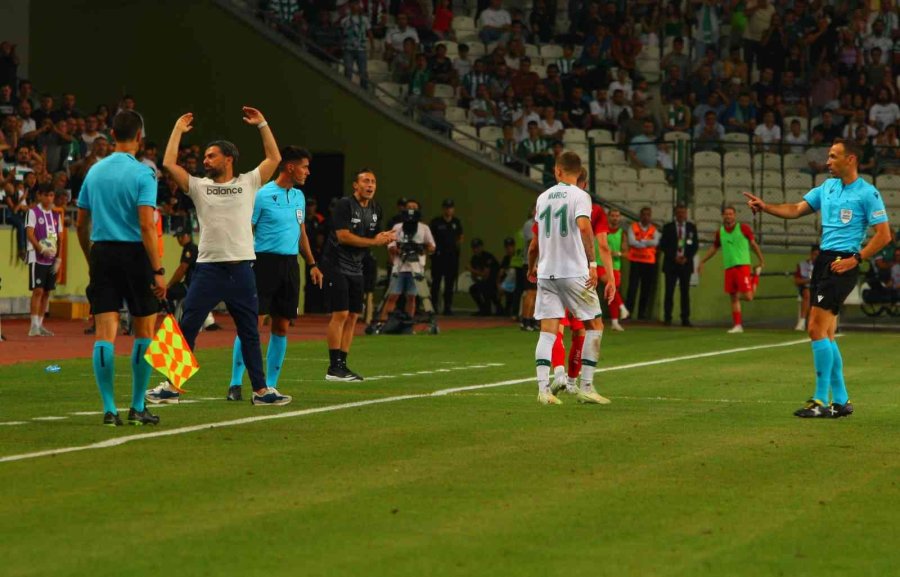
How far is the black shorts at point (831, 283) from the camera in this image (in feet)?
44.8

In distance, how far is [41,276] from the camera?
2542 cm

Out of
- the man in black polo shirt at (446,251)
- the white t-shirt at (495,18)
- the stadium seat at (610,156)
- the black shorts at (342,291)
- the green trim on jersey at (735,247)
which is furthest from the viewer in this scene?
the white t-shirt at (495,18)

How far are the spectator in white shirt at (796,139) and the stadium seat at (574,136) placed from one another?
166 inches

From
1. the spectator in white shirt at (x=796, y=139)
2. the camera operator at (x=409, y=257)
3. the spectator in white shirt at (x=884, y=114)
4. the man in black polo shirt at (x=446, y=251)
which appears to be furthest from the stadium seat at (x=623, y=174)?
the camera operator at (x=409, y=257)

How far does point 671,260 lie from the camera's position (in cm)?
3206

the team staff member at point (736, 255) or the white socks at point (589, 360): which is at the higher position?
the team staff member at point (736, 255)

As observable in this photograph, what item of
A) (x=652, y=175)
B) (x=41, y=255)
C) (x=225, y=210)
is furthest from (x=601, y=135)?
(x=225, y=210)

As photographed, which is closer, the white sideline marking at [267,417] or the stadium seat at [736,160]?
the white sideline marking at [267,417]

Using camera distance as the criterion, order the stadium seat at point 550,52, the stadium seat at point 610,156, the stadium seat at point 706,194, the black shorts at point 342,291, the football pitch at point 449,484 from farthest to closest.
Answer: the stadium seat at point 550,52, the stadium seat at point 610,156, the stadium seat at point 706,194, the black shorts at point 342,291, the football pitch at point 449,484

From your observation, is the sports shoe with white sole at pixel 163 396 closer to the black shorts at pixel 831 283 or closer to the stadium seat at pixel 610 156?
the black shorts at pixel 831 283

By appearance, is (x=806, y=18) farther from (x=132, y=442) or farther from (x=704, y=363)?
(x=132, y=442)

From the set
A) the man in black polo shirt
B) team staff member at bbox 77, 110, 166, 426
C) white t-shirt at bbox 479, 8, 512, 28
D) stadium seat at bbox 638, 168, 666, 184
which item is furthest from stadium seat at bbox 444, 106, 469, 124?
team staff member at bbox 77, 110, 166, 426

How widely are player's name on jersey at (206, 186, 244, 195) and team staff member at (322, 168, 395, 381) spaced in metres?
3.39

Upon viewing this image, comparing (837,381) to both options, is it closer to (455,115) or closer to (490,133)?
(490,133)
